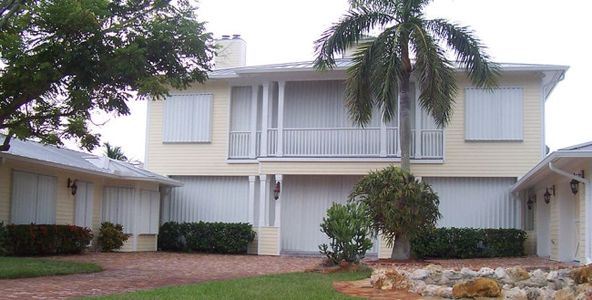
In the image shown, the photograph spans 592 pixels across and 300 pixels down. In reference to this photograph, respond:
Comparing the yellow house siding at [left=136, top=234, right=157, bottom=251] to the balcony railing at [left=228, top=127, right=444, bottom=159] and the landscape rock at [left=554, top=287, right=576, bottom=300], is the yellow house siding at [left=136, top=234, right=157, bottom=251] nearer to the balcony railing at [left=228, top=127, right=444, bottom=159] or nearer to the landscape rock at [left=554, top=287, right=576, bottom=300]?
the balcony railing at [left=228, top=127, right=444, bottom=159]

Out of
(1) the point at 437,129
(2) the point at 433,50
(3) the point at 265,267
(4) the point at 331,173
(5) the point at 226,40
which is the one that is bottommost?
(3) the point at 265,267

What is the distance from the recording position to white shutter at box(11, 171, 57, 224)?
17344 millimetres

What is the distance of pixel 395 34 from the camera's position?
17.4m

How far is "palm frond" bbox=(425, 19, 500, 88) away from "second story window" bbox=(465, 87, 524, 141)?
11.3 ft

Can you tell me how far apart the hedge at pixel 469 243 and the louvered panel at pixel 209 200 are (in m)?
6.05

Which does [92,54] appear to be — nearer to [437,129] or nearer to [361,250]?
[361,250]

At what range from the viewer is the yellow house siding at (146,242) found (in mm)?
21938

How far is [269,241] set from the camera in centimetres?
2175

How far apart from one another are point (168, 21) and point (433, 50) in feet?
23.2

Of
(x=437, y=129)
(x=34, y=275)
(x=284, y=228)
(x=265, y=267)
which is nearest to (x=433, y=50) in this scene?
(x=437, y=129)

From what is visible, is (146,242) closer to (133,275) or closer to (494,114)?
(133,275)

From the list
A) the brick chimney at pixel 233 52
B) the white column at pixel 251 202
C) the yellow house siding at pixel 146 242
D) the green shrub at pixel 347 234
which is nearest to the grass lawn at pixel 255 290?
the green shrub at pixel 347 234

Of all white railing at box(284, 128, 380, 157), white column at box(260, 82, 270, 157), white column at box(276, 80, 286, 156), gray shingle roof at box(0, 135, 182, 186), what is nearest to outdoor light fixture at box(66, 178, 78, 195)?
gray shingle roof at box(0, 135, 182, 186)

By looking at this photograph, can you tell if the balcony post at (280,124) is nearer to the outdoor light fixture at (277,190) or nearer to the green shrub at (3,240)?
the outdoor light fixture at (277,190)
